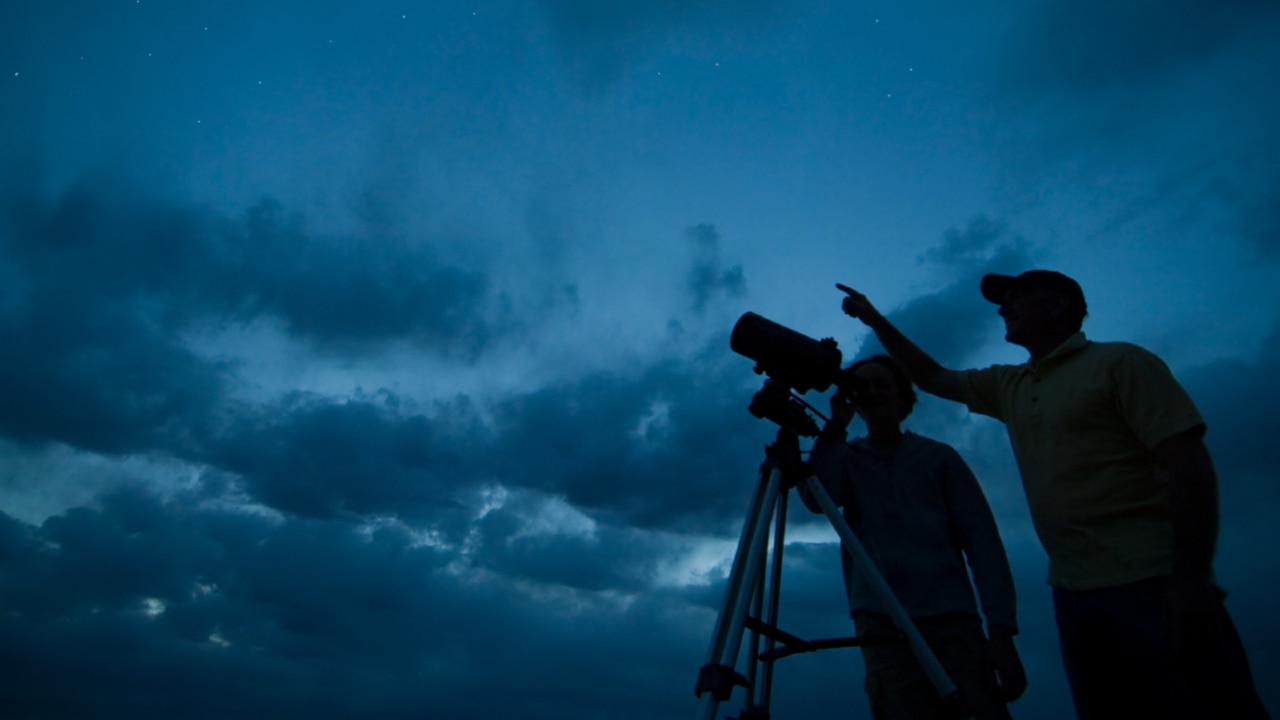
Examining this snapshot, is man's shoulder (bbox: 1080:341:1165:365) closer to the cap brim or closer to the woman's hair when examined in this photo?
the cap brim

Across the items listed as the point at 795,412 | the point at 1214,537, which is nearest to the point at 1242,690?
the point at 1214,537

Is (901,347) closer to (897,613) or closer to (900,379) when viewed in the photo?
(900,379)

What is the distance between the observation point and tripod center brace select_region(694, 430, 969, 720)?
6.79 ft

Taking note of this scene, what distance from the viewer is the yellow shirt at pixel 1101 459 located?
2.54 m

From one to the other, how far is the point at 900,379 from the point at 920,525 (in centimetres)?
113

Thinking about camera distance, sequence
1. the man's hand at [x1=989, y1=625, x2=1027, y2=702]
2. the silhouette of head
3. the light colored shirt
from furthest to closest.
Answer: the silhouette of head → the light colored shirt → the man's hand at [x1=989, y1=625, x2=1027, y2=702]

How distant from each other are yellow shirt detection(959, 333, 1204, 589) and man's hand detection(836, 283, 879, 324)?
3.22 feet

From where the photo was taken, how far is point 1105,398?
2762 millimetres

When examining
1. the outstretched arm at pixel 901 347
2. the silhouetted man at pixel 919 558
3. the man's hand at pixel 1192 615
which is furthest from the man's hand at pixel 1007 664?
the outstretched arm at pixel 901 347

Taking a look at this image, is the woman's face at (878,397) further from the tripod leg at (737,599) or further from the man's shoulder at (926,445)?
the tripod leg at (737,599)

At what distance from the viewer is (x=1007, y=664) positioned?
111 inches

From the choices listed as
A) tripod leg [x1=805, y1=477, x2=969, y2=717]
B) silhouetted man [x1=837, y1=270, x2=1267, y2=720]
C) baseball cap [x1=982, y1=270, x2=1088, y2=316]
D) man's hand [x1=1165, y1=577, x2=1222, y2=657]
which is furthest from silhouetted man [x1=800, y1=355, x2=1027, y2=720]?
baseball cap [x1=982, y1=270, x2=1088, y2=316]

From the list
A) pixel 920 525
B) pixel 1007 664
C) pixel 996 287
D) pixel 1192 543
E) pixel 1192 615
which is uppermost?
pixel 996 287

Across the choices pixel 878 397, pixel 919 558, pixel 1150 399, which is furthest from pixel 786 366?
pixel 1150 399
